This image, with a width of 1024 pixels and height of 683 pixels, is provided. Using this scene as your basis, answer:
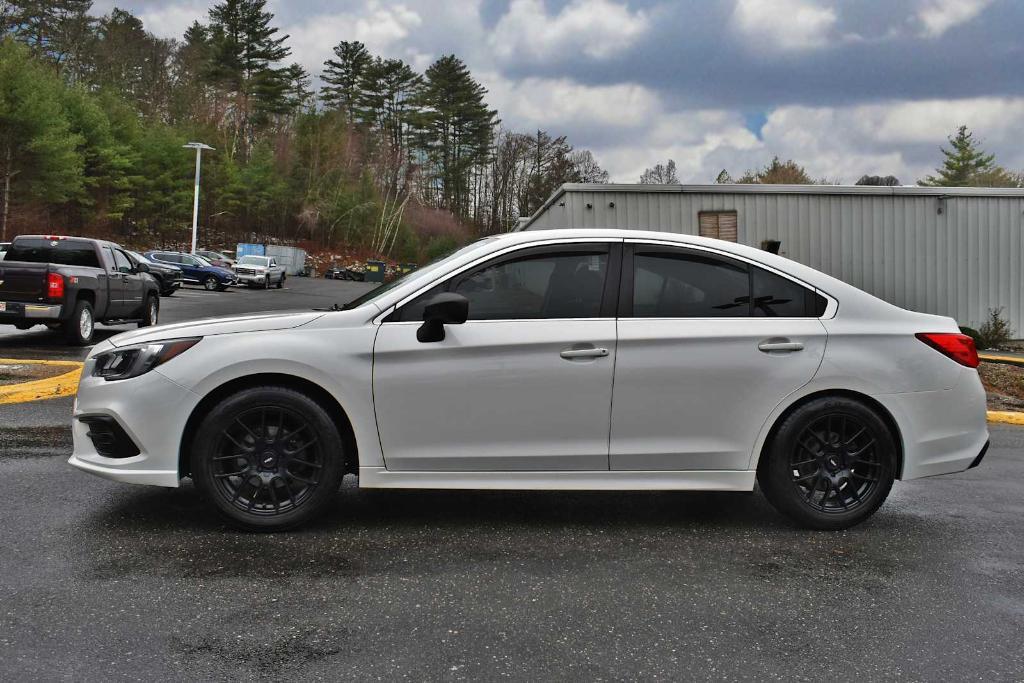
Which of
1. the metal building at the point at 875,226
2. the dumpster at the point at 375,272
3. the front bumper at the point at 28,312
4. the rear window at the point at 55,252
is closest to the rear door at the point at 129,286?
the rear window at the point at 55,252

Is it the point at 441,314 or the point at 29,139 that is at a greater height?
the point at 29,139

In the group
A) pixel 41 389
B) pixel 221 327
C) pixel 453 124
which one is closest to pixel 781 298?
pixel 221 327

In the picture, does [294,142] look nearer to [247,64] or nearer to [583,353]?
[247,64]

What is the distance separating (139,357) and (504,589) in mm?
2181

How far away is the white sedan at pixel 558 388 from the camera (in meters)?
4.66

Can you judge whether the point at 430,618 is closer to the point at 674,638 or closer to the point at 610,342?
the point at 674,638

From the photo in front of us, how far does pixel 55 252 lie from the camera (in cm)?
1589

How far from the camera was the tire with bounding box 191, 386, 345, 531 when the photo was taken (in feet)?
15.2

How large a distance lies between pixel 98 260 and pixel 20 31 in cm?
6111

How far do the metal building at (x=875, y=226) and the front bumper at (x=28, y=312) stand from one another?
436 inches

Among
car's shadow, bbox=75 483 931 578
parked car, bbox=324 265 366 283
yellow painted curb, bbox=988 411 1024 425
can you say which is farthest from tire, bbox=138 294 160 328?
parked car, bbox=324 265 366 283

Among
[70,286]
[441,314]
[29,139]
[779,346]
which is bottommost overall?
[779,346]

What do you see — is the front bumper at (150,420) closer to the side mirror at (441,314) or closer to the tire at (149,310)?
the side mirror at (441,314)

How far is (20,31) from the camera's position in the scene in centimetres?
6688
